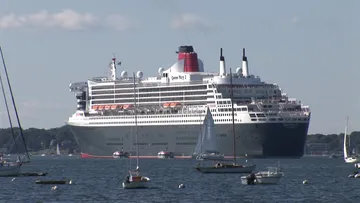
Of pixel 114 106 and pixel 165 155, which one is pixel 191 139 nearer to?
pixel 165 155

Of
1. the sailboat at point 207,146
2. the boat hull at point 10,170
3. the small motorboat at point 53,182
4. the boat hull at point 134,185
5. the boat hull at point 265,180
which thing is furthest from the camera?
the sailboat at point 207,146

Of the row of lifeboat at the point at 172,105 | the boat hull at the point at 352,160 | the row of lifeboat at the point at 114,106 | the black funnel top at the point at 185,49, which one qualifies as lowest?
the boat hull at the point at 352,160

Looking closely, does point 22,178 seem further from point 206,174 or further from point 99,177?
point 206,174

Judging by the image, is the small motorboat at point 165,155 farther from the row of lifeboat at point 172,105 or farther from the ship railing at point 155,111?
the row of lifeboat at point 172,105

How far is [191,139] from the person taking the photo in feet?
583

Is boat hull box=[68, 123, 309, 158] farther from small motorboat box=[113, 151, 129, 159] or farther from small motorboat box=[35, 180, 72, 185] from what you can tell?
small motorboat box=[35, 180, 72, 185]

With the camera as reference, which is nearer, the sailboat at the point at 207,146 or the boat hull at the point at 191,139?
the sailboat at the point at 207,146

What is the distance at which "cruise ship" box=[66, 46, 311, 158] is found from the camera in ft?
564

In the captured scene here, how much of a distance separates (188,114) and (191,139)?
3.85 m

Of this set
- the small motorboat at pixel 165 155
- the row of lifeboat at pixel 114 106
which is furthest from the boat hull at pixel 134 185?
the row of lifeboat at pixel 114 106

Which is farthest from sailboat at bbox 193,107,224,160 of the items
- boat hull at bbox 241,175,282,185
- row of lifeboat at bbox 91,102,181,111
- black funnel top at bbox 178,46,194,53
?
black funnel top at bbox 178,46,194,53

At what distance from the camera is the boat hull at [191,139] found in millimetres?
171500

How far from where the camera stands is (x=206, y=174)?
13012 centimetres

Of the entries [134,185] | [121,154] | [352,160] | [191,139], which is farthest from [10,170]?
[352,160]
